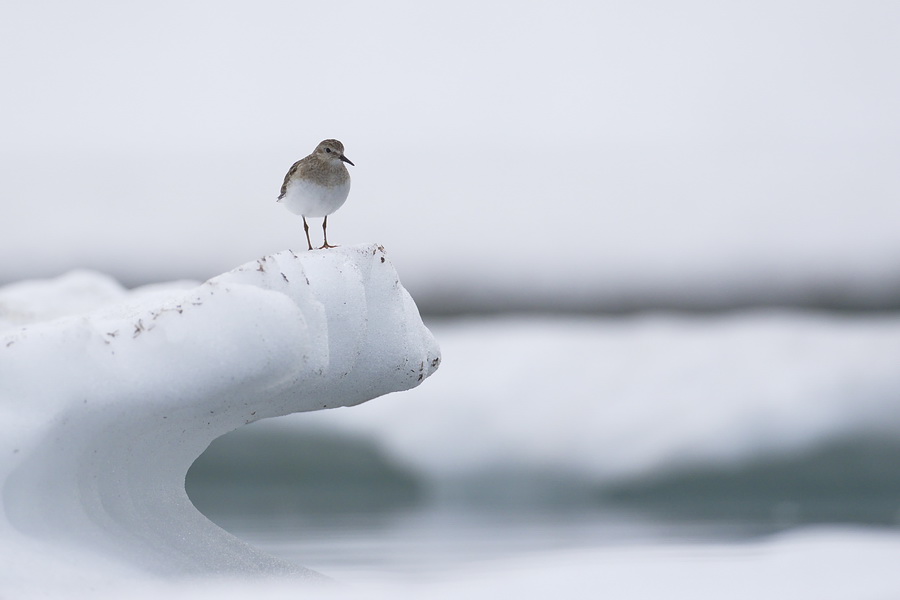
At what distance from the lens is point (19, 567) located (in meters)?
2.38

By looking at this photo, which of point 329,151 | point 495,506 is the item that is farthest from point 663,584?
point 495,506

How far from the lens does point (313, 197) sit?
334 centimetres

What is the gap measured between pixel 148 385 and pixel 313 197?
1028 millimetres

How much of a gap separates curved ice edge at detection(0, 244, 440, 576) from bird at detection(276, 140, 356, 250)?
0.57m

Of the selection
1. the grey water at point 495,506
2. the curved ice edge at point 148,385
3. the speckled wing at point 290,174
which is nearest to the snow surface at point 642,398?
the grey water at point 495,506

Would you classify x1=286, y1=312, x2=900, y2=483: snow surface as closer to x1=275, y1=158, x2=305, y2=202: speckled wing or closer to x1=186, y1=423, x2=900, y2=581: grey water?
x1=186, y1=423, x2=900, y2=581: grey water

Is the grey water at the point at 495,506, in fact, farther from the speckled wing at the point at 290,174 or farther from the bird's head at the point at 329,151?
the bird's head at the point at 329,151

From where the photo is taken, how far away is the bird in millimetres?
3324

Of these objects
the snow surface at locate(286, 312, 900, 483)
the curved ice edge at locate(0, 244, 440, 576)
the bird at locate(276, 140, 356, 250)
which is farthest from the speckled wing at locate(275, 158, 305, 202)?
the snow surface at locate(286, 312, 900, 483)

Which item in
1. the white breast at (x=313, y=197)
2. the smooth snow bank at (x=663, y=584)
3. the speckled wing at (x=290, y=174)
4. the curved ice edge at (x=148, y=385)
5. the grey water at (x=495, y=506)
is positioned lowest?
the grey water at (x=495, y=506)

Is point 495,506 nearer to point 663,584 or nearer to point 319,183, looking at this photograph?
point 319,183

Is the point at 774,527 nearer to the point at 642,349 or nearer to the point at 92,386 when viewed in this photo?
the point at 642,349

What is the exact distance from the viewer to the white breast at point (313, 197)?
3.33 m

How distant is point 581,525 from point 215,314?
237 inches
